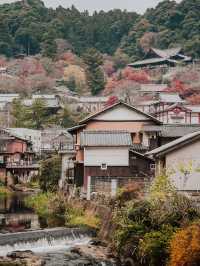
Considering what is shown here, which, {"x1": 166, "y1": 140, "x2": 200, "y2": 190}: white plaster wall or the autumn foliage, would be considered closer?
the autumn foliage

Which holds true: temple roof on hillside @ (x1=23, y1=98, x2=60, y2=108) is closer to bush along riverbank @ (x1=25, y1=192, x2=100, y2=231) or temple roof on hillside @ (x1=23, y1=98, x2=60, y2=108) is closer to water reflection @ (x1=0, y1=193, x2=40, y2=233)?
water reflection @ (x1=0, y1=193, x2=40, y2=233)

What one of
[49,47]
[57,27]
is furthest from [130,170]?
[57,27]

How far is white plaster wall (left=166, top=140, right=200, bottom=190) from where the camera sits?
84.5ft

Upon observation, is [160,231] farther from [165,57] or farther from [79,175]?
[165,57]

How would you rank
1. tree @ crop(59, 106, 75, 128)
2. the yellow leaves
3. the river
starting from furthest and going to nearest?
the yellow leaves
tree @ crop(59, 106, 75, 128)
the river


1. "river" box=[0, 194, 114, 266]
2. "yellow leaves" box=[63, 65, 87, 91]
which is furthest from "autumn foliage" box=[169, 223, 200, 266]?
"yellow leaves" box=[63, 65, 87, 91]

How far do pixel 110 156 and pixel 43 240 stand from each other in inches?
364

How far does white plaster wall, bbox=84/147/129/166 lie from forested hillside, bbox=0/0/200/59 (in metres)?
62.5

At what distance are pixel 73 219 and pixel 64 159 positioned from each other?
13.1 metres

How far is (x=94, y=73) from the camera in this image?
3516 inches

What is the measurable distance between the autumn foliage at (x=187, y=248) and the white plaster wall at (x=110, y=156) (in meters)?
16.1

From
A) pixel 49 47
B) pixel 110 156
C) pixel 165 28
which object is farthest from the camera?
pixel 165 28

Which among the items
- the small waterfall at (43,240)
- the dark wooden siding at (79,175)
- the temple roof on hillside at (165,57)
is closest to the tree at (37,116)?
the temple roof on hillside at (165,57)

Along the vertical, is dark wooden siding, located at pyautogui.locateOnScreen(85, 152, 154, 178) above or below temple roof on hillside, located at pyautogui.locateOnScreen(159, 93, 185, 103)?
below
